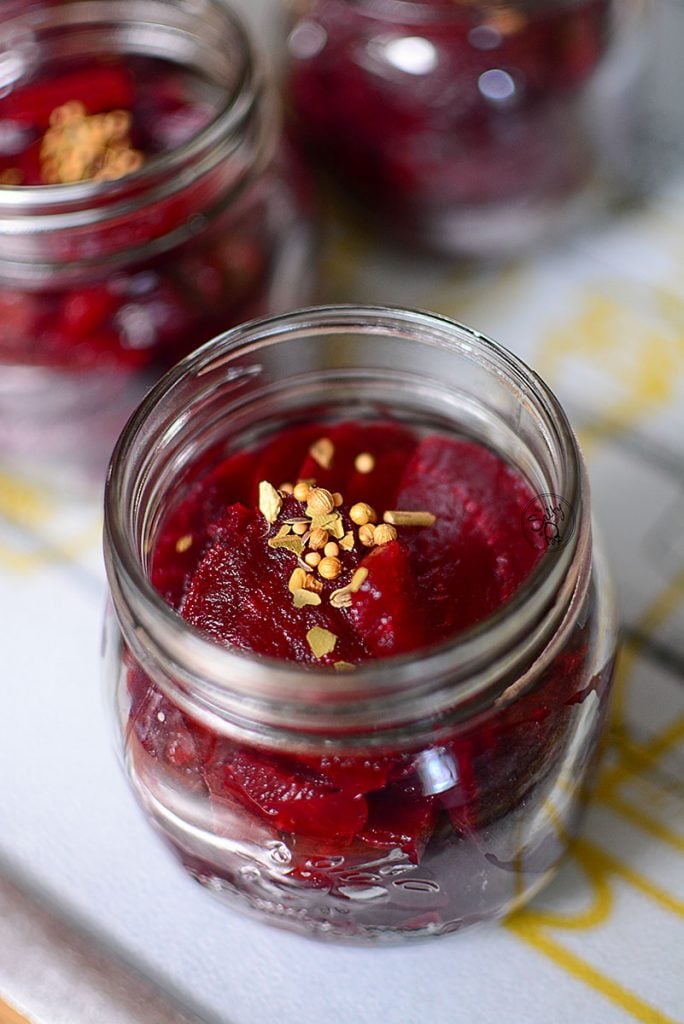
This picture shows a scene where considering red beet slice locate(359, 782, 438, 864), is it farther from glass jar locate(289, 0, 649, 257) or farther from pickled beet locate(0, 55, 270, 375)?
glass jar locate(289, 0, 649, 257)

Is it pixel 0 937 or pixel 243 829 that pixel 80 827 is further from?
pixel 243 829

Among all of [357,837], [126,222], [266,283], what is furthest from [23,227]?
[357,837]

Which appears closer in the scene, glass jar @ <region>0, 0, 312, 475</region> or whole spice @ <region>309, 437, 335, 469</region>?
whole spice @ <region>309, 437, 335, 469</region>

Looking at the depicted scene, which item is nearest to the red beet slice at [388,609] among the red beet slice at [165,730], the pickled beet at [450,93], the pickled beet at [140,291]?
the red beet slice at [165,730]

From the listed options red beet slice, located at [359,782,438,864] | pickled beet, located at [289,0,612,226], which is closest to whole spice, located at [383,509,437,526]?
red beet slice, located at [359,782,438,864]

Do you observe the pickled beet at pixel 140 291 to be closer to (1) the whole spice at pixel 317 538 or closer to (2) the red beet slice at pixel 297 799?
(1) the whole spice at pixel 317 538
